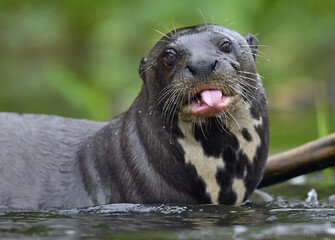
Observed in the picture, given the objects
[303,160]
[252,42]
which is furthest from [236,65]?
[303,160]

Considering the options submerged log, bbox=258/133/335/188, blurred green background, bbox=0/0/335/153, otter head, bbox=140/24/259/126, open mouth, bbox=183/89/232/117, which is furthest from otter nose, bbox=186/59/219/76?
blurred green background, bbox=0/0/335/153

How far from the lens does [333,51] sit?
19750 millimetres

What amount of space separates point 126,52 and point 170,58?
55.2 ft

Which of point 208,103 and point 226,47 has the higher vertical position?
point 226,47

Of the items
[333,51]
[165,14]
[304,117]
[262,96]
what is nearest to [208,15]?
[165,14]

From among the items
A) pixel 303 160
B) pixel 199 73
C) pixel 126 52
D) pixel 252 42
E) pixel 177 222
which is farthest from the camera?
pixel 126 52

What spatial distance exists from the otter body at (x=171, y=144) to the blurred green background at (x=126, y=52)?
183cm

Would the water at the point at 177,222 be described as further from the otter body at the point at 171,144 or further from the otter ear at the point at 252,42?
the otter ear at the point at 252,42

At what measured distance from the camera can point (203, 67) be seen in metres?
5.08

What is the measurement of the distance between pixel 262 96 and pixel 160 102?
0.74 meters

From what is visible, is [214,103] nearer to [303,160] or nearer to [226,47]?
[226,47]

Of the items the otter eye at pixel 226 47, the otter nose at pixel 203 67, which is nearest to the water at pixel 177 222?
the otter nose at pixel 203 67

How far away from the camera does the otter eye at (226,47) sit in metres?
5.39

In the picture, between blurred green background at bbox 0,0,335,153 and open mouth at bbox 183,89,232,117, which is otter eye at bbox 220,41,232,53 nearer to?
open mouth at bbox 183,89,232,117
